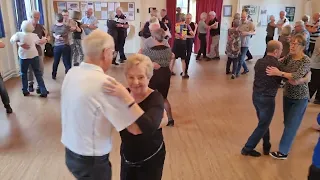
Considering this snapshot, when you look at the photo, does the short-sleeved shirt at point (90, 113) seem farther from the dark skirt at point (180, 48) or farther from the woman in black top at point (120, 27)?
the woman in black top at point (120, 27)

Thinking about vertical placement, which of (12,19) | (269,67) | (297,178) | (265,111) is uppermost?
(12,19)

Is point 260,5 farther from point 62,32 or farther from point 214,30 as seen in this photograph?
point 62,32

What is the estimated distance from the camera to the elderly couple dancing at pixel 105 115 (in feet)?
5.03

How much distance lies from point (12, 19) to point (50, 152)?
456 cm

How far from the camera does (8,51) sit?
6.87 metres

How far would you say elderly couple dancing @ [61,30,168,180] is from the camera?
1533 millimetres

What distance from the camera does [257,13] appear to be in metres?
10.3

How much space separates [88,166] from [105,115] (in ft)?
1.16

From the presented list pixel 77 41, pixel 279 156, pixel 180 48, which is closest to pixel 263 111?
pixel 279 156

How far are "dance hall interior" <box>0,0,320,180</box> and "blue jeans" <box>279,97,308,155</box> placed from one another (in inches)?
0.4

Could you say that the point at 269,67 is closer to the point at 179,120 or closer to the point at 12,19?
the point at 179,120

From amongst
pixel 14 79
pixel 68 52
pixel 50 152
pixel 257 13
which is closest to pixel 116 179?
pixel 50 152

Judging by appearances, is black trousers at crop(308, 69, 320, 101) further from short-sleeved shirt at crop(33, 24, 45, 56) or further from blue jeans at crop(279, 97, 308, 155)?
short-sleeved shirt at crop(33, 24, 45, 56)

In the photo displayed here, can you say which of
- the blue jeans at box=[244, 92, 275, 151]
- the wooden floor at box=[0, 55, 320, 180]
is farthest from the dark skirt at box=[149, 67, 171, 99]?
the blue jeans at box=[244, 92, 275, 151]
